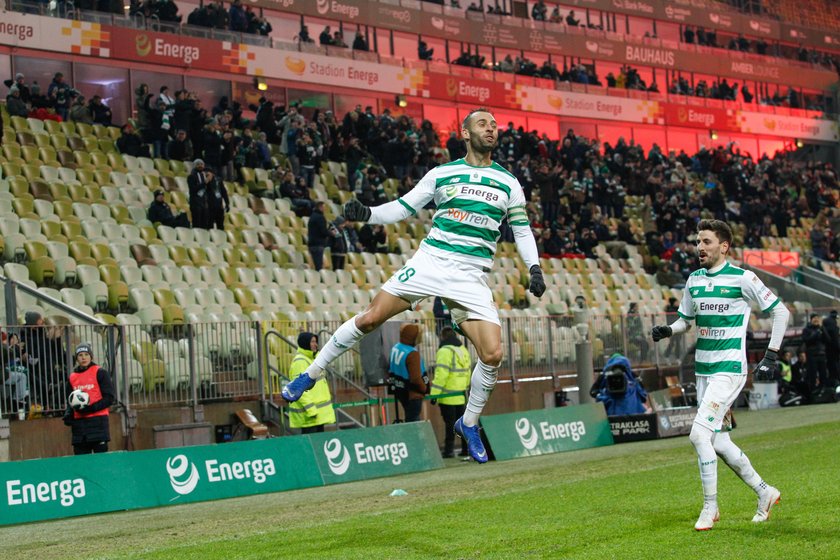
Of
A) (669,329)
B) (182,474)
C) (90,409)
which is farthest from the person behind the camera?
(90,409)

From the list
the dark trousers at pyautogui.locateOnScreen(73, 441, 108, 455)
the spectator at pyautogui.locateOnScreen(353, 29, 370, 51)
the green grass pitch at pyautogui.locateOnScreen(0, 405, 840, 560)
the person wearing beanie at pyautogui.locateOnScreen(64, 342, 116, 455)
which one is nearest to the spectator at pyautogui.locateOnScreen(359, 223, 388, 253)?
the green grass pitch at pyautogui.locateOnScreen(0, 405, 840, 560)

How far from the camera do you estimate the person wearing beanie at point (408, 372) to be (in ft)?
59.5

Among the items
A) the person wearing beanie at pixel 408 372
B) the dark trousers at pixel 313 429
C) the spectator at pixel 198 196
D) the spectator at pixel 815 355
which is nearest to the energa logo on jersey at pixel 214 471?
the dark trousers at pixel 313 429

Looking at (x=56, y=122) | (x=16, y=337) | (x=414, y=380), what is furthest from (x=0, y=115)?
(x=414, y=380)

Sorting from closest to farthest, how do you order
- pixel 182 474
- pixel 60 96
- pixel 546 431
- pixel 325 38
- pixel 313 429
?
pixel 182 474
pixel 313 429
pixel 546 431
pixel 60 96
pixel 325 38

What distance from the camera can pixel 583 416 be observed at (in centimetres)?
2056

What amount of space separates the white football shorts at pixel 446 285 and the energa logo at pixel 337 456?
24.1ft

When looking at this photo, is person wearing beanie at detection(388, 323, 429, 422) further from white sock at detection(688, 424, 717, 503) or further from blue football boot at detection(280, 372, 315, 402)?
blue football boot at detection(280, 372, 315, 402)

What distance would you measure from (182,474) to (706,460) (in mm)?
6947

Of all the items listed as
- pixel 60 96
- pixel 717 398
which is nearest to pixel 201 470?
pixel 717 398

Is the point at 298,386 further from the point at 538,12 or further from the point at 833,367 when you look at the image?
the point at 538,12

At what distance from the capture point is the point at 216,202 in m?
24.7

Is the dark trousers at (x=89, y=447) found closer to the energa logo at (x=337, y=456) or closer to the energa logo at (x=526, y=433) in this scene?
the energa logo at (x=337, y=456)

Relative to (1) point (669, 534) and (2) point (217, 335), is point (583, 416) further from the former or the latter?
(1) point (669, 534)
